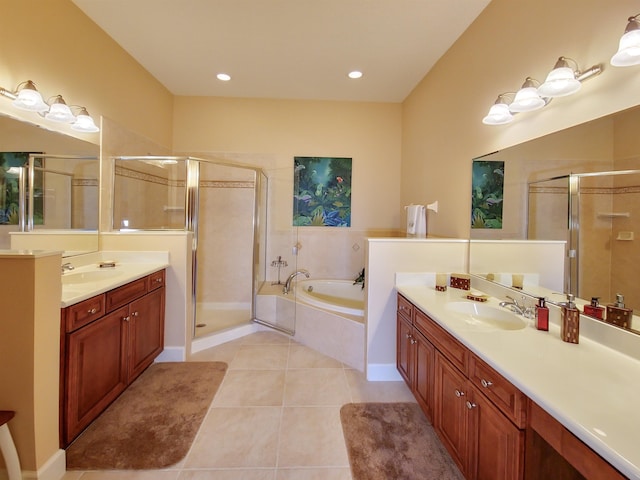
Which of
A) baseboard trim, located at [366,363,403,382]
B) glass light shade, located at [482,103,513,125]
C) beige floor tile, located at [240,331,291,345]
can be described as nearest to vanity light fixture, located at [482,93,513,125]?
glass light shade, located at [482,103,513,125]

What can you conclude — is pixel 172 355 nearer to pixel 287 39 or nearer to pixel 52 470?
pixel 52 470

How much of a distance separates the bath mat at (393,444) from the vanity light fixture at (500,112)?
2.03 m

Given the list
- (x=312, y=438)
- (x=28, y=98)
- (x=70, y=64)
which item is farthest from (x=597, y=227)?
(x=70, y=64)

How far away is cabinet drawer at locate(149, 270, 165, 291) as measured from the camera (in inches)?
94.4

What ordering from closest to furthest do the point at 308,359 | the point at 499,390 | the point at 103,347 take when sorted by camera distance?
1. the point at 499,390
2. the point at 103,347
3. the point at 308,359

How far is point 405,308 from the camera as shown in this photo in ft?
Result: 7.02

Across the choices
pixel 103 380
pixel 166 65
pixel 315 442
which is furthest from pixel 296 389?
A: pixel 166 65

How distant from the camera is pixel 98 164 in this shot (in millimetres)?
2529

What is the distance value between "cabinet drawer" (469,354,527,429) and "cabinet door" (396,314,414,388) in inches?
30.1

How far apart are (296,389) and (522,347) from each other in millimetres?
1622

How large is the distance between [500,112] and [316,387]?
2345 mm

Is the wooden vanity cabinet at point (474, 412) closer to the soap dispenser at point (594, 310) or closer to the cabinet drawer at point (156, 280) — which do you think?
the soap dispenser at point (594, 310)

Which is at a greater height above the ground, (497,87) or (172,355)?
(497,87)

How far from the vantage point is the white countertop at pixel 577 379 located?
70 centimetres
